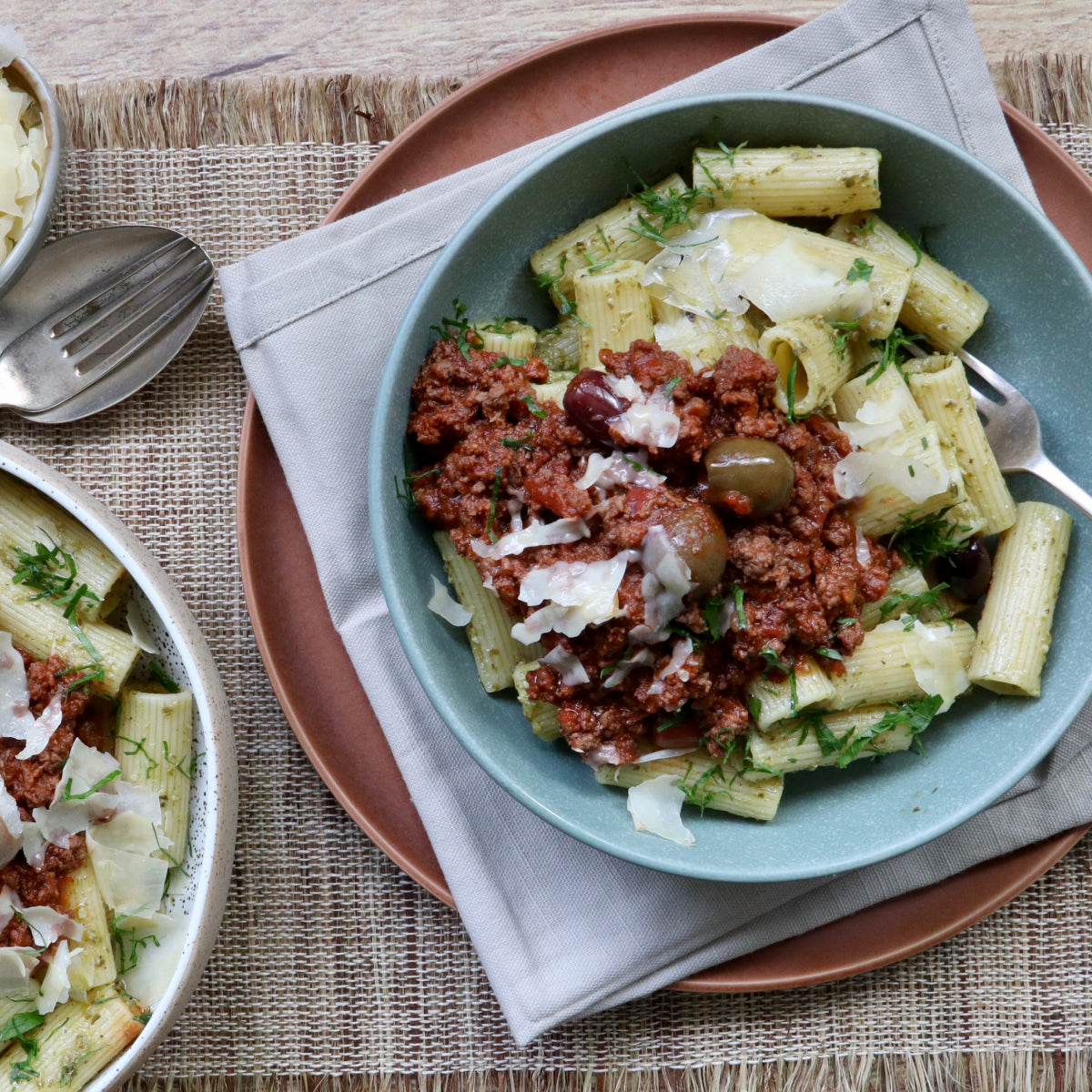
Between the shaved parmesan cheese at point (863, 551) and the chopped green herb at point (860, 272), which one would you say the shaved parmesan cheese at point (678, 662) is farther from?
the chopped green herb at point (860, 272)

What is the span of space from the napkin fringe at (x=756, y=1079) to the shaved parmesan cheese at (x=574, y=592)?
1510 millimetres

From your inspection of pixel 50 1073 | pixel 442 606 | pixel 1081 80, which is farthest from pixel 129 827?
pixel 1081 80

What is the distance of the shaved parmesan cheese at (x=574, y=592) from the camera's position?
2.13 meters

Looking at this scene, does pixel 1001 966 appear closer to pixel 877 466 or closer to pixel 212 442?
pixel 877 466

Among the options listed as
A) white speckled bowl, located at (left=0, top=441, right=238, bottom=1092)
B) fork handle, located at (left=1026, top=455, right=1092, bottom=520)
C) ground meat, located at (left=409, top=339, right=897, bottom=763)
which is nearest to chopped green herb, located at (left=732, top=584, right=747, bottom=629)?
ground meat, located at (left=409, top=339, right=897, bottom=763)

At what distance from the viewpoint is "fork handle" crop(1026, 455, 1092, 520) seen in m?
2.50

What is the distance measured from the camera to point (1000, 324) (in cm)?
262

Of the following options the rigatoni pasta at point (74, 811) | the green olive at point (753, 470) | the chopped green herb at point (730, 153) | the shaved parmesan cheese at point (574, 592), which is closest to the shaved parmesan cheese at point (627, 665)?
the shaved parmesan cheese at point (574, 592)

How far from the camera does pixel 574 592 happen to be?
215 cm

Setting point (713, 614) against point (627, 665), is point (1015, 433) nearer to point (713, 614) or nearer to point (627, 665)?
point (713, 614)

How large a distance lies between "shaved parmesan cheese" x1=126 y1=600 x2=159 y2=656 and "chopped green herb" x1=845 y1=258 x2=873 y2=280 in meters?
1.91

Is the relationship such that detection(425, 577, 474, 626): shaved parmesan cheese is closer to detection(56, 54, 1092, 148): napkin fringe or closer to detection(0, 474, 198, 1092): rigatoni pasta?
detection(0, 474, 198, 1092): rigatoni pasta

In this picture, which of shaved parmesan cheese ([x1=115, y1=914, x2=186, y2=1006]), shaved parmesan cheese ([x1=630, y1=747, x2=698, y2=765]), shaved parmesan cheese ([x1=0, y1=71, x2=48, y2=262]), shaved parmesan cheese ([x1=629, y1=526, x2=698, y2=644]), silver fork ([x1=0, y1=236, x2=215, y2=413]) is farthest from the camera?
silver fork ([x1=0, y1=236, x2=215, y2=413])

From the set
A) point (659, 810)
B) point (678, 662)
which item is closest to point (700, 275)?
point (678, 662)
